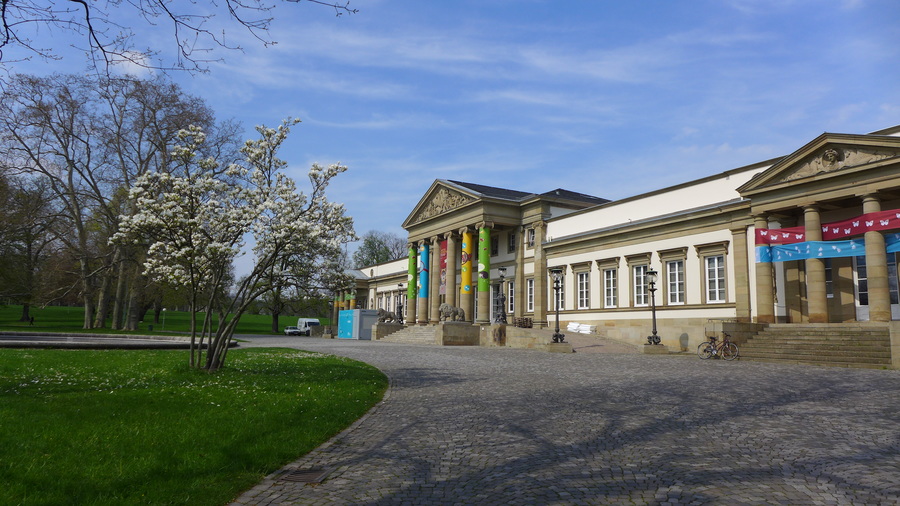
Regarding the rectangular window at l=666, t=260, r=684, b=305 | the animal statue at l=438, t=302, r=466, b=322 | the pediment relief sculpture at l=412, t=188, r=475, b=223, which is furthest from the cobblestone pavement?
the pediment relief sculpture at l=412, t=188, r=475, b=223

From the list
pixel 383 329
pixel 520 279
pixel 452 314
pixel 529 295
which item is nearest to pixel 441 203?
pixel 520 279

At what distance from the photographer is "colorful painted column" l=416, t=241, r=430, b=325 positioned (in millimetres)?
50719

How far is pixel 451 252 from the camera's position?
159 ft

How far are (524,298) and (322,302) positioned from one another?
1213 inches

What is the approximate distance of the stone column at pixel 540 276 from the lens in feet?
135

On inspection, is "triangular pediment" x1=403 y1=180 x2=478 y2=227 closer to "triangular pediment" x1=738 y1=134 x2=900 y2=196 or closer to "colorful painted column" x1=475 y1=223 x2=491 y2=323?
"colorful painted column" x1=475 y1=223 x2=491 y2=323

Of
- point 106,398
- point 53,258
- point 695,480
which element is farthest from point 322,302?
point 53,258

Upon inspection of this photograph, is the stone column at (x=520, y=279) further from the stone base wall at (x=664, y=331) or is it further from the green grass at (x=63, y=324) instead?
the green grass at (x=63, y=324)

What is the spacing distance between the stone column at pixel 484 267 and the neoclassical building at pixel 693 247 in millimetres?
105

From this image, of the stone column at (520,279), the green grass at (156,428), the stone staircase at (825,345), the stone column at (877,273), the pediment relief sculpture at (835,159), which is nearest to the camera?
the green grass at (156,428)

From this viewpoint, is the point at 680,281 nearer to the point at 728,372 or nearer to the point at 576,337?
the point at 576,337

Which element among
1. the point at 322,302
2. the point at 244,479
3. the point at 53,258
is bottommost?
the point at 244,479

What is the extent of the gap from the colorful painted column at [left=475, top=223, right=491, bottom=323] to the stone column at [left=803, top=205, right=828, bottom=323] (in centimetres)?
2204

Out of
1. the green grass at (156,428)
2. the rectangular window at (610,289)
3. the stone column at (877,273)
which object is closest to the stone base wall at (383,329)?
the rectangular window at (610,289)
